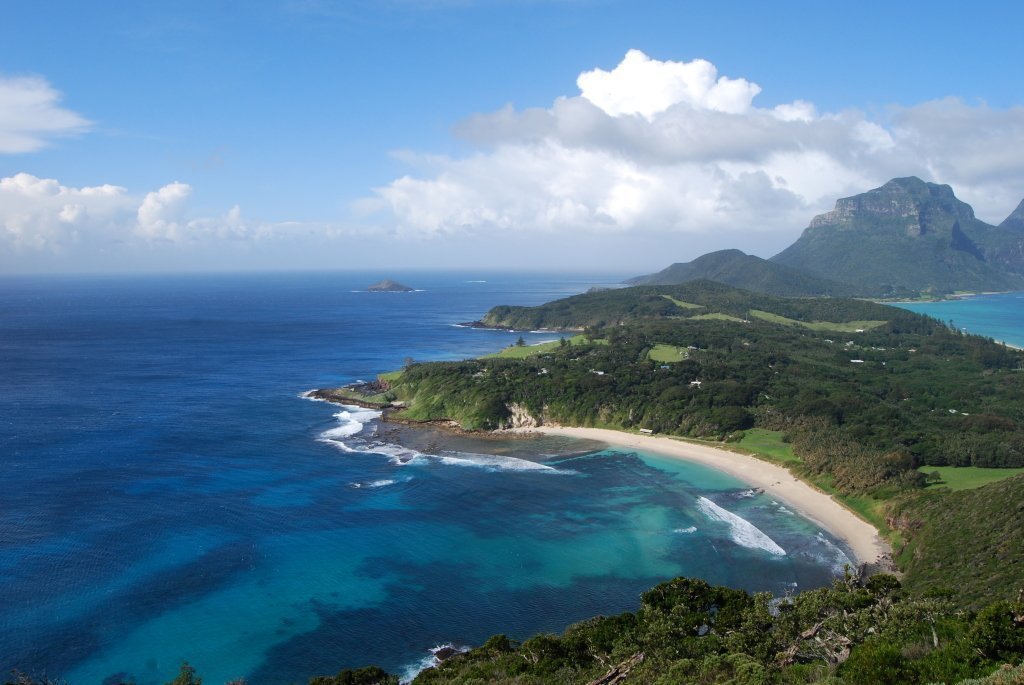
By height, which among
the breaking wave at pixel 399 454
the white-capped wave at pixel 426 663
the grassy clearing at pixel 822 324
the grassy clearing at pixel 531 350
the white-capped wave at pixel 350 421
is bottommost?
the white-capped wave at pixel 426 663

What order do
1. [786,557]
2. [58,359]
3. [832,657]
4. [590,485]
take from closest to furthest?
[832,657], [786,557], [590,485], [58,359]

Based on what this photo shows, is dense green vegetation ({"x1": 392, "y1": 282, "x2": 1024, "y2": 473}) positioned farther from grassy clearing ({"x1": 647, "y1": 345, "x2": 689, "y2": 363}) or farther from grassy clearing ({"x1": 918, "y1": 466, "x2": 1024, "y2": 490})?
grassy clearing ({"x1": 918, "y1": 466, "x2": 1024, "y2": 490})

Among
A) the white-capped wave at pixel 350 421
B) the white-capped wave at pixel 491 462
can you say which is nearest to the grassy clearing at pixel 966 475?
the white-capped wave at pixel 491 462

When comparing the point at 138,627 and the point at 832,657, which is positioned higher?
the point at 832,657

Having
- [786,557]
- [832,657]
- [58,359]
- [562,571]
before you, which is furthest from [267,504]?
[58,359]

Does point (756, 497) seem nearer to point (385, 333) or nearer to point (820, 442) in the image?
point (820, 442)

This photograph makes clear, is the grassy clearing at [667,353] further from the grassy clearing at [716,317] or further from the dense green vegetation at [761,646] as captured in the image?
the dense green vegetation at [761,646]

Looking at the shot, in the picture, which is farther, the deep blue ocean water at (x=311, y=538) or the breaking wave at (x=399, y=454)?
the breaking wave at (x=399, y=454)
